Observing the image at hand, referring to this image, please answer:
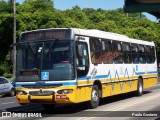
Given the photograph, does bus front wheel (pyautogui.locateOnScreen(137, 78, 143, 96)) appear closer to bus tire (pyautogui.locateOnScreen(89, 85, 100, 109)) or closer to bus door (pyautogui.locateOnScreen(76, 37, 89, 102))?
bus tire (pyautogui.locateOnScreen(89, 85, 100, 109))

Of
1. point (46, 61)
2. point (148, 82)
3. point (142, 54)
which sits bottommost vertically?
point (148, 82)

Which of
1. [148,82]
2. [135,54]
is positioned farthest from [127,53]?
[148,82]

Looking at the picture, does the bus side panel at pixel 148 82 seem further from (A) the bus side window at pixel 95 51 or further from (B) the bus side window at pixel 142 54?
(A) the bus side window at pixel 95 51

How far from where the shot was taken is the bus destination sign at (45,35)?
1426 cm

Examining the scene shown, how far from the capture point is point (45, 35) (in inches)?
571

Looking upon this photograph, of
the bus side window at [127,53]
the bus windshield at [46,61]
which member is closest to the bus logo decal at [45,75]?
the bus windshield at [46,61]

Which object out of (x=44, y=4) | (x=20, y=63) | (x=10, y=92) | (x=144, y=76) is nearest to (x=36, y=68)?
(x=20, y=63)

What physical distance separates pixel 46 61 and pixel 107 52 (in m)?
3.85

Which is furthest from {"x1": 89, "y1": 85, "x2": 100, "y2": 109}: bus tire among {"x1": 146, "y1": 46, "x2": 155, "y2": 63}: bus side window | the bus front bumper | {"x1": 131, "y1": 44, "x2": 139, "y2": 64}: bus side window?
{"x1": 146, "y1": 46, "x2": 155, "y2": 63}: bus side window

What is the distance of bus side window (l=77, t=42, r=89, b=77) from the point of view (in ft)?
46.3

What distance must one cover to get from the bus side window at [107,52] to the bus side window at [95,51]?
510mm

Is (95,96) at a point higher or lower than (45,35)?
lower

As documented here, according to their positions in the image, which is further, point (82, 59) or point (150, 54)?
point (150, 54)

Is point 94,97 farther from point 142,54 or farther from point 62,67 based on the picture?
point 142,54
